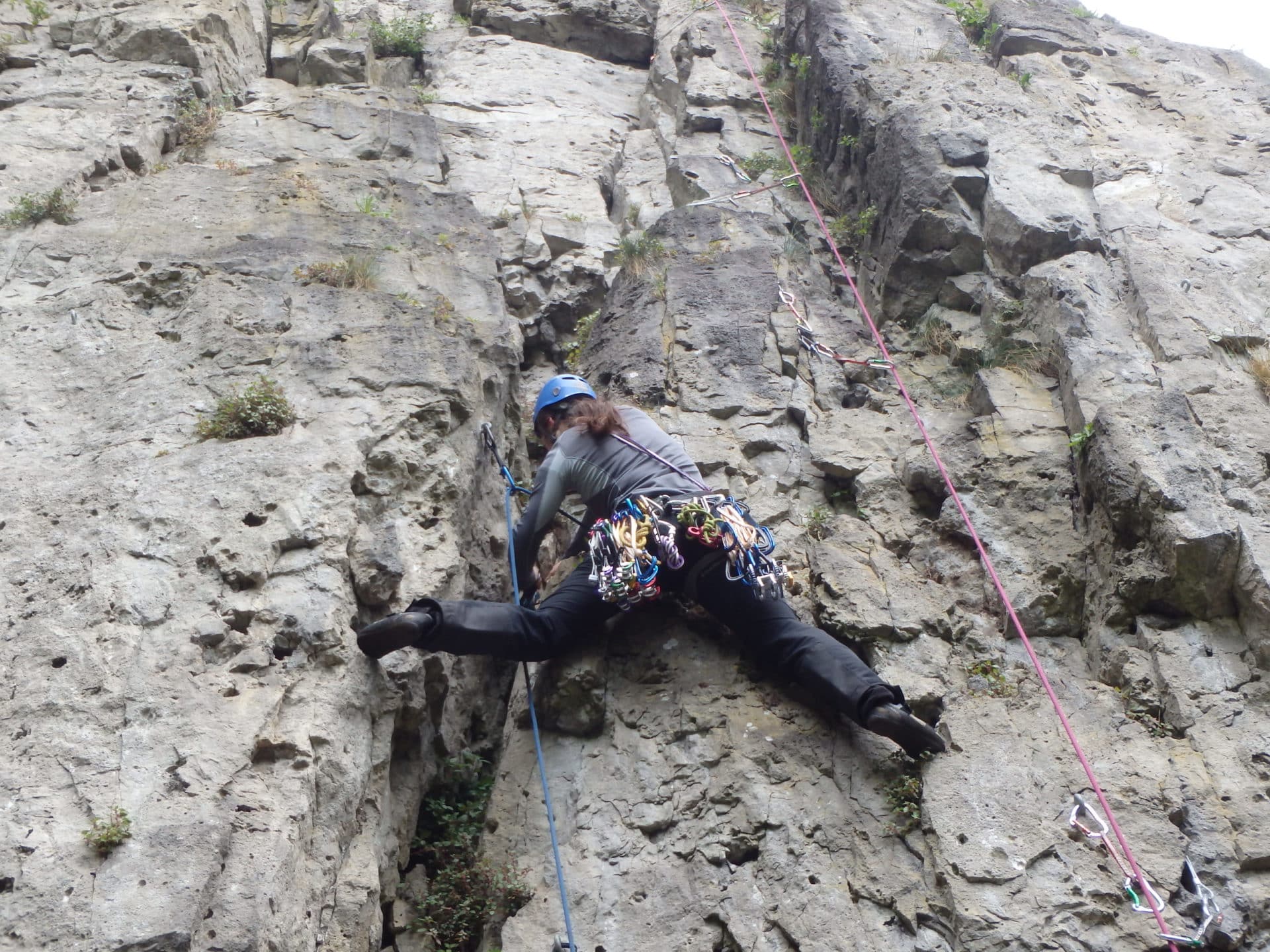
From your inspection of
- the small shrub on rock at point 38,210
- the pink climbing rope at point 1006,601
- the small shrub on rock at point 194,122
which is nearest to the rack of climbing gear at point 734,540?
the pink climbing rope at point 1006,601

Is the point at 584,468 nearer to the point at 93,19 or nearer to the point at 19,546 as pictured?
the point at 19,546

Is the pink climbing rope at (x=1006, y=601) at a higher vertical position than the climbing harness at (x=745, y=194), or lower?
higher

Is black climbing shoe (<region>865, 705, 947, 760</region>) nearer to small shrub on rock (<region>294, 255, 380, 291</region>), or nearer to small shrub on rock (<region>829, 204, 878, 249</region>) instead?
small shrub on rock (<region>294, 255, 380, 291</region>)

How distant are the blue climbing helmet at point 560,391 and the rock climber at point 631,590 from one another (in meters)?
0.19

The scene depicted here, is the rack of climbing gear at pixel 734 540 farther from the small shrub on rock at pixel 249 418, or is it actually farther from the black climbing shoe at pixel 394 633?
the small shrub on rock at pixel 249 418

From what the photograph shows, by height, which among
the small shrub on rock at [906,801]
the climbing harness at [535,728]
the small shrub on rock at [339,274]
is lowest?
the climbing harness at [535,728]

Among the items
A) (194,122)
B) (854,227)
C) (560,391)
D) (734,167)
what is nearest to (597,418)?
Result: (560,391)

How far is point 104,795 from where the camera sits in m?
4.25

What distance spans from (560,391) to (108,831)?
332 cm

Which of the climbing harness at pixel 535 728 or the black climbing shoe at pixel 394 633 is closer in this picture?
the climbing harness at pixel 535 728

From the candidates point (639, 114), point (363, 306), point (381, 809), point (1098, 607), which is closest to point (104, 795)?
point (381, 809)

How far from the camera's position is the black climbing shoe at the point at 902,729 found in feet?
16.5

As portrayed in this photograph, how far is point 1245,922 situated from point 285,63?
35.5 ft

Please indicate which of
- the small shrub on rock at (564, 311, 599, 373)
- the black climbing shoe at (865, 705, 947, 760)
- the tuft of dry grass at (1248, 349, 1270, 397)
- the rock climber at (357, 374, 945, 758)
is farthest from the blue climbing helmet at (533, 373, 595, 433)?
the tuft of dry grass at (1248, 349, 1270, 397)
